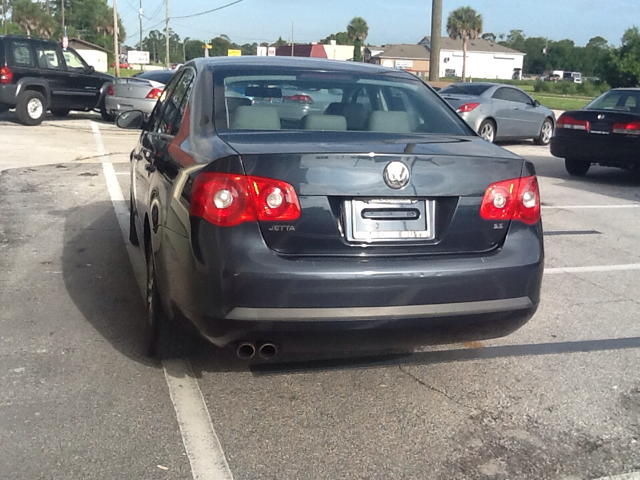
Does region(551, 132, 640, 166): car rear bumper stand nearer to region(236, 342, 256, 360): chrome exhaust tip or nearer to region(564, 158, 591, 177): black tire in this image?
region(564, 158, 591, 177): black tire

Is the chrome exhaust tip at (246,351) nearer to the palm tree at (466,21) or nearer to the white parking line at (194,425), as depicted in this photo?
the white parking line at (194,425)

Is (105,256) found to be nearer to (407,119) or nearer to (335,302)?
(407,119)

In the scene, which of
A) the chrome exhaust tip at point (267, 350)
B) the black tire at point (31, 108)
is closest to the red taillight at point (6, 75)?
the black tire at point (31, 108)

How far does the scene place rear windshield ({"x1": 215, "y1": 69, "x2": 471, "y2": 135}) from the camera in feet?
13.2

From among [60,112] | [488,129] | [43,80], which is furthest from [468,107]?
[60,112]

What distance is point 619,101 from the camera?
38.7 ft

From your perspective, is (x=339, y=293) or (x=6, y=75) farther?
(x=6, y=75)

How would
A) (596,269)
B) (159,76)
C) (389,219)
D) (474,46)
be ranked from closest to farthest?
(389,219) < (596,269) < (159,76) < (474,46)

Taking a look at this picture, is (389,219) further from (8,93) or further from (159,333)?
(8,93)

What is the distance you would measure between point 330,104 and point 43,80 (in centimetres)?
1528

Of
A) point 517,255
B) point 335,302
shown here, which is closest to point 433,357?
point 517,255

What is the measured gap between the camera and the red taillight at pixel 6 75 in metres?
17.2

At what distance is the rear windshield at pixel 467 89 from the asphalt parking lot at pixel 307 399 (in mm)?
11556

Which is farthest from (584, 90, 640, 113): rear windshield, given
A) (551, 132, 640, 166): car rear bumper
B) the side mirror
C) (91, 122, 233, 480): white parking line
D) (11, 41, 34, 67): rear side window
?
(11, 41, 34, 67): rear side window
